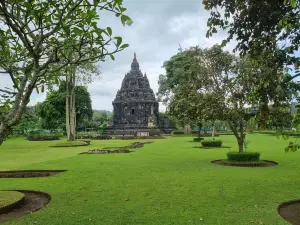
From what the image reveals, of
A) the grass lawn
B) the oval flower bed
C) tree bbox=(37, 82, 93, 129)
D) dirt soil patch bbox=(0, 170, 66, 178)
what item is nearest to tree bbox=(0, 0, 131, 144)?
the grass lawn

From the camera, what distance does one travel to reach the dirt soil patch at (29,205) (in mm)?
8392

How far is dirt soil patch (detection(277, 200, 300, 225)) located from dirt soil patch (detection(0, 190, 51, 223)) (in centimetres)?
658

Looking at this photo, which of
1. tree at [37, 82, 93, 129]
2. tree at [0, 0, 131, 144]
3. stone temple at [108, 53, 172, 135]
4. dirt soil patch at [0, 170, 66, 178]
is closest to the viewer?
tree at [0, 0, 131, 144]

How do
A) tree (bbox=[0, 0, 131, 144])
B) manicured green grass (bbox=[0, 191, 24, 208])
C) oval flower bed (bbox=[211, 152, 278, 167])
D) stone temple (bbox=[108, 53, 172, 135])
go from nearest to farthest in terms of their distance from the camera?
1. tree (bbox=[0, 0, 131, 144])
2. manicured green grass (bbox=[0, 191, 24, 208])
3. oval flower bed (bbox=[211, 152, 278, 167])
4. stone temple (bbox=[108, 53, 172, 135])

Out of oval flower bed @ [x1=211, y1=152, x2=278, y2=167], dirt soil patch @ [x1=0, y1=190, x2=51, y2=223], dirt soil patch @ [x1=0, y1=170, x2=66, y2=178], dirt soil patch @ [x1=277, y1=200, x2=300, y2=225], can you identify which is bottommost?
dirt soil patch @ [x1=277, y1=200, x2=300, y2=225]

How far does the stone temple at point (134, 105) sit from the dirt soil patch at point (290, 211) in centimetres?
5565

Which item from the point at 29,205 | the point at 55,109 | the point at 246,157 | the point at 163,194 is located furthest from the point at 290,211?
the point at 55,109

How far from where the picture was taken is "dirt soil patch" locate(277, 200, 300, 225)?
802 centimetres

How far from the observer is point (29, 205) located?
9477 mm

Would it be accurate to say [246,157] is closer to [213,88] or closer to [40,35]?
[213,88]

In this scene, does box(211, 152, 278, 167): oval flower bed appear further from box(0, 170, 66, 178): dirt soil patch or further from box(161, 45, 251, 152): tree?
box(0, 170, 66, 178): dirt soil patch

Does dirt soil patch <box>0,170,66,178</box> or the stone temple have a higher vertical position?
the stone temple

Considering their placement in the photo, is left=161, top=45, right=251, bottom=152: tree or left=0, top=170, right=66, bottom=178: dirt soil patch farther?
left=161, top=45, right=251, bottom=152: tree

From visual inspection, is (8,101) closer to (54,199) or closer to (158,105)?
(54,199)
